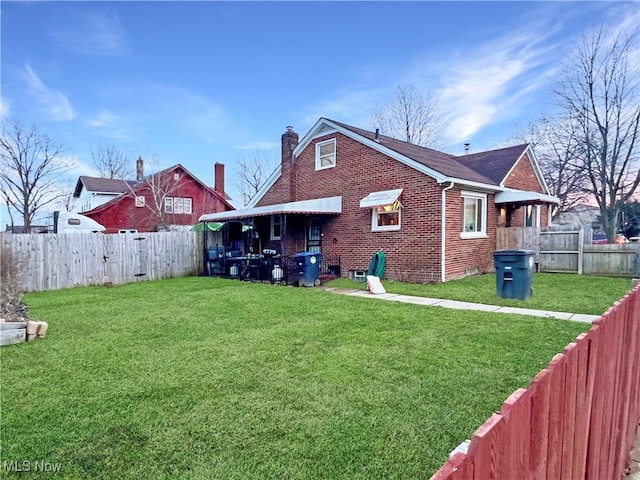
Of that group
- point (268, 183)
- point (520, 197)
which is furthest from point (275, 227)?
point (520, 197)

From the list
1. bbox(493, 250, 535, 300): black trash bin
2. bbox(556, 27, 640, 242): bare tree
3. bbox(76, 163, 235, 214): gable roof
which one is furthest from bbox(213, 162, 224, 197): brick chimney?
bbox(493, 250, 535, 300): black trash bin

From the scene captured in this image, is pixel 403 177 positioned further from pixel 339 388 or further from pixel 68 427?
pixel 68 427

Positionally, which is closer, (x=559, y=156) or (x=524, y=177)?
(x=524, y=177)

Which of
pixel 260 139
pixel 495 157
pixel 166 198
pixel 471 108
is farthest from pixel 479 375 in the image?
pixel 260 139

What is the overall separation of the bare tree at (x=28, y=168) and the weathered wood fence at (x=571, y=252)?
30.6 meters

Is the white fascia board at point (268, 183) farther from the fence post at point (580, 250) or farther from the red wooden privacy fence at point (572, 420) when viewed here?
the red wooden privacy fence at point (572, 420)

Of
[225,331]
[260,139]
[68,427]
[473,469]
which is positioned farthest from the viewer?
[260,139]

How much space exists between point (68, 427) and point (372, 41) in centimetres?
1469

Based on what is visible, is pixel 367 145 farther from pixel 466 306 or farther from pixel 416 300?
pixel 466 306

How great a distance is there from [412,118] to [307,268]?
23140 mm

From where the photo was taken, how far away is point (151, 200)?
95.7 feet

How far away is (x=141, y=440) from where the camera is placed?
2.84 metres

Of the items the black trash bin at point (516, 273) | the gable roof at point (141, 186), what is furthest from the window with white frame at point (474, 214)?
the gable roof at point (141, 186)

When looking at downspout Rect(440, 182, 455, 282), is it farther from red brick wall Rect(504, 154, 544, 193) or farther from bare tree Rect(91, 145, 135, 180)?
bare tree Rect(91, 145, 135, 180)
